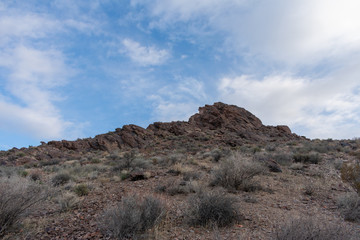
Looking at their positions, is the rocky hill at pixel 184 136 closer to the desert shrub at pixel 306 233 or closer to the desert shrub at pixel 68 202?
the desert shrub at pixel 68 202

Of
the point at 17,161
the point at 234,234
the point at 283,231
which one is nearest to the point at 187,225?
Result: the point at 234,234

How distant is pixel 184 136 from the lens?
33094 millimetres

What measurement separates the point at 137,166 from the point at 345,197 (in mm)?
9756

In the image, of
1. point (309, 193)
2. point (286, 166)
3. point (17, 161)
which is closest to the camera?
point (309, 193)

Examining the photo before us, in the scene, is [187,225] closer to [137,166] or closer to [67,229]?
[67,229]

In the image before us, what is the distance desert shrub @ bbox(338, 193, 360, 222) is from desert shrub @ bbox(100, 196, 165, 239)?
435cm

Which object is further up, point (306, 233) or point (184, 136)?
point (184, 136)

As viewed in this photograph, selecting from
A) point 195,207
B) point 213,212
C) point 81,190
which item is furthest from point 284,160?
point 81,190

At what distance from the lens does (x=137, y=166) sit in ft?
42.2

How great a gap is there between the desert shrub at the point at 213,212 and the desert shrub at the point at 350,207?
104 inches

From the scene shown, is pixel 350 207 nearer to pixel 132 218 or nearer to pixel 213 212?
pixel 213 212

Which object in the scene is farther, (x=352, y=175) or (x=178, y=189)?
(x=178, y=189)

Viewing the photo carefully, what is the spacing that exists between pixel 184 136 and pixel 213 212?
28.3 metres

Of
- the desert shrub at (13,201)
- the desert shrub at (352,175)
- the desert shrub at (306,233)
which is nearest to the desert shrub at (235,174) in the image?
the desert shrub at (352,175)
